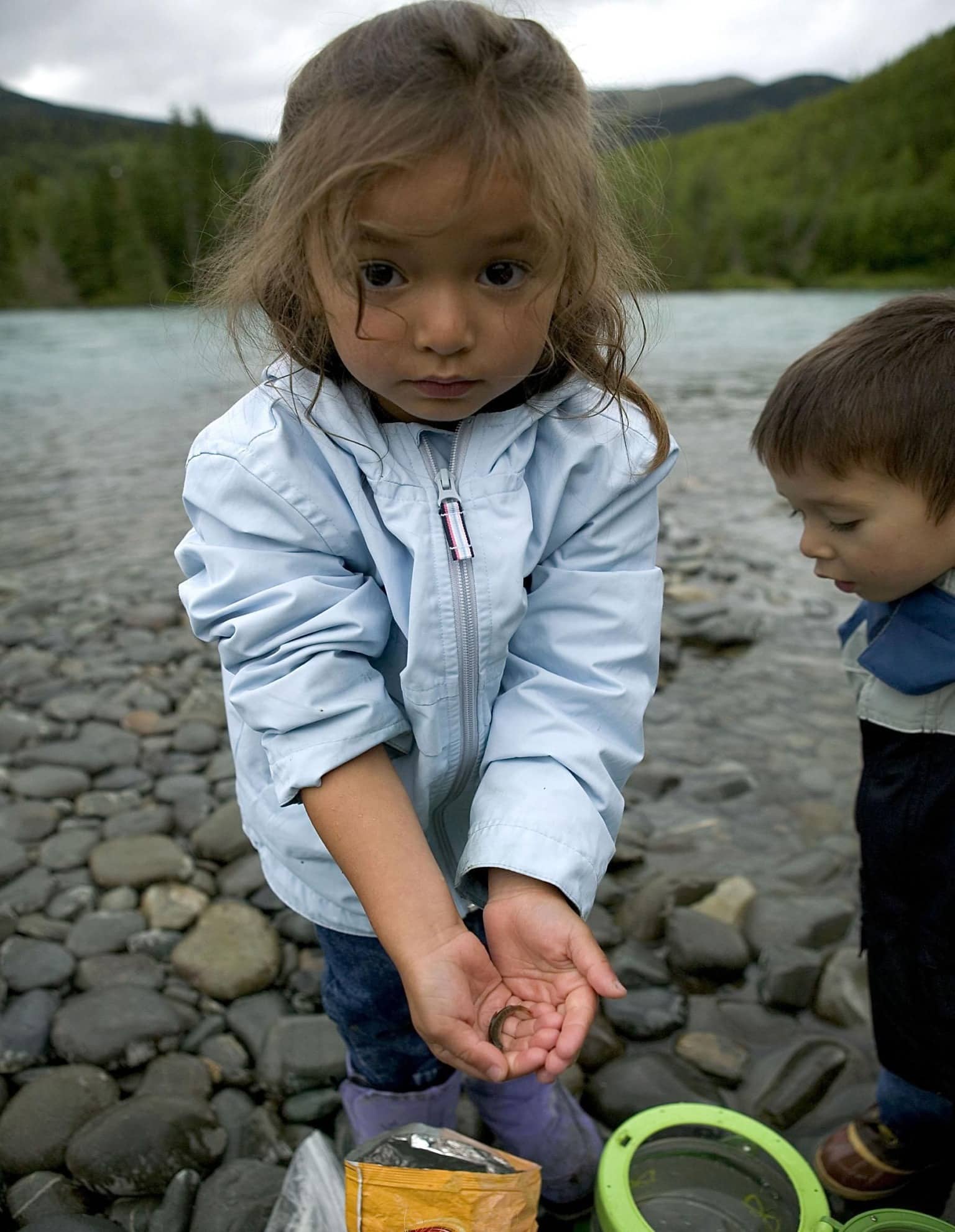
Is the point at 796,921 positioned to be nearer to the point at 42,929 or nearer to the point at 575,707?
the point at 575,707

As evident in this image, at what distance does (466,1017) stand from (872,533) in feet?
3.05

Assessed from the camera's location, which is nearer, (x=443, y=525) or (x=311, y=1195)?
(x=443, y=525)

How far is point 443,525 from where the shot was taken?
4.03ft

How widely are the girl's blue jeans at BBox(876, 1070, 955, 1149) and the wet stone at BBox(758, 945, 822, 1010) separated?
39cm

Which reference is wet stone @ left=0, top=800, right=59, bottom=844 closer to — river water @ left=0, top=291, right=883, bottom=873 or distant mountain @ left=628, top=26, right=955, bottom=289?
river water @ left=0, top=291, right=883, bottom=873

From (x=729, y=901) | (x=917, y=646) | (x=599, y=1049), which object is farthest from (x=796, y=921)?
(x=917, y=646)

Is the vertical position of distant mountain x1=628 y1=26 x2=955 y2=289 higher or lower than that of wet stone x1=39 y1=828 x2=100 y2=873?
higher

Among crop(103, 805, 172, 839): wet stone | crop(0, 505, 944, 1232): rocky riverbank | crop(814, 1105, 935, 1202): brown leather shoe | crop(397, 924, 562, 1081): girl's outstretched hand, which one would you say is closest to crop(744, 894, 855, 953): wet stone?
crop(0, 505, 944, 1232): rocky riverbank

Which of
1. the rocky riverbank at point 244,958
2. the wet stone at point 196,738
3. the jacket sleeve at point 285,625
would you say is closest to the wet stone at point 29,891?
the rocky riverbank at point 244,958

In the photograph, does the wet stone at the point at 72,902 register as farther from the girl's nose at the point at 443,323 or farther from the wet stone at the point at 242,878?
the girl's nose at the point at 443,323

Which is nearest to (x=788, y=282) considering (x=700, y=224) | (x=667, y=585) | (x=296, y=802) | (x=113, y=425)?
(x=700, y=224)

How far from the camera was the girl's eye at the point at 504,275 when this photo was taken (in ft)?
3.57

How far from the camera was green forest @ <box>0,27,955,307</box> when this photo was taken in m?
47.9

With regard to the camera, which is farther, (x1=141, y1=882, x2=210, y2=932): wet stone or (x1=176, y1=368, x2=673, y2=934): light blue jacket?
(x1=141, y1=882, x2=210, y2=932): wet stone
